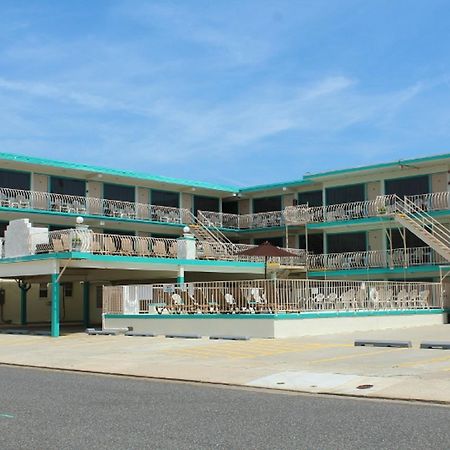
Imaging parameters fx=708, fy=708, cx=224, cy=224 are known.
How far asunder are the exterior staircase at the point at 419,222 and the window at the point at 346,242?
3281mm

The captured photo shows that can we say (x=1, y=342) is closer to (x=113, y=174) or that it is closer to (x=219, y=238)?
(x=113, y=174)

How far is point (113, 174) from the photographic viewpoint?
39.2 meters

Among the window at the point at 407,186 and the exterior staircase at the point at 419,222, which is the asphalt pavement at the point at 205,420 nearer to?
the exterior staircase at the point at 419,222

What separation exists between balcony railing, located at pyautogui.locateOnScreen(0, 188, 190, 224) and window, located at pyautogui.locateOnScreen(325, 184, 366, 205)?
8.67 m

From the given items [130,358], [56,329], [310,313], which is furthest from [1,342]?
[310,313]

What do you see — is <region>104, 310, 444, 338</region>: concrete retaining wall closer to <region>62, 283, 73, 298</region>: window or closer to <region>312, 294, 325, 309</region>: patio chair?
<region>312, 294, 325, 309</region>: patio chair

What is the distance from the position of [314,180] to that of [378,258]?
5992mm

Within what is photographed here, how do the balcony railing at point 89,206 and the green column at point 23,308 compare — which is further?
the balcony railing at point 89,206

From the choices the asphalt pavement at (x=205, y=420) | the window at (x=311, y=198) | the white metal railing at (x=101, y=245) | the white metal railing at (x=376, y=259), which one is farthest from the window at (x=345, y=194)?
the asphalt pavement at (x=205, y=420)

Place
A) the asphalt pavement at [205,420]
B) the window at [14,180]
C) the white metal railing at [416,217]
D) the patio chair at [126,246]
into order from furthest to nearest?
the window at [14,180]
the white metal railing at [416,217]
the patio chair at [126,246]
the asphalt pavement at [205,420]

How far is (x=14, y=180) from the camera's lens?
36.8 metres

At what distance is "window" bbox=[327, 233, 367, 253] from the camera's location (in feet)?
131

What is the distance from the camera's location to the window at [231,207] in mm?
46812

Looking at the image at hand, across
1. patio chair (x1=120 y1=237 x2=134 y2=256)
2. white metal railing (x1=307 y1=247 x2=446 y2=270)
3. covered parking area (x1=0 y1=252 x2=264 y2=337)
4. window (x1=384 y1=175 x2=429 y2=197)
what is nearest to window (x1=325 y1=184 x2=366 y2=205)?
window (x1=384 y1=175 x2=429 y2=197)
